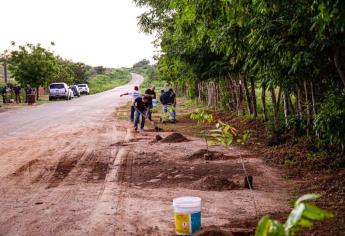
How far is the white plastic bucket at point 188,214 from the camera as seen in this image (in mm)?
5242

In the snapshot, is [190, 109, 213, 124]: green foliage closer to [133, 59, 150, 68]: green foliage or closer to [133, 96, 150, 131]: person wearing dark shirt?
[133, 96, 150, 131]: person wearing dark shirt

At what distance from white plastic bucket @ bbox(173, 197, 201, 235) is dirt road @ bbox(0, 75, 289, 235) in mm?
499

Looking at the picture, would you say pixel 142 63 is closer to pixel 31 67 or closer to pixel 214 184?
pixel 31 67

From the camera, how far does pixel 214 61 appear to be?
1717 centimetres

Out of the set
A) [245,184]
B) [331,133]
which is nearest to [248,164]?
[245,184]

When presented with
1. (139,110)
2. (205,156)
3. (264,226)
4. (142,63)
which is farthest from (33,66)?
(142,63)

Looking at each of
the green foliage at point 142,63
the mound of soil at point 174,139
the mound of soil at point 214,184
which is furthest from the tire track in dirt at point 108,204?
the green foliage at point 142,63

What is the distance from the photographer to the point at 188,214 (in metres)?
5.25

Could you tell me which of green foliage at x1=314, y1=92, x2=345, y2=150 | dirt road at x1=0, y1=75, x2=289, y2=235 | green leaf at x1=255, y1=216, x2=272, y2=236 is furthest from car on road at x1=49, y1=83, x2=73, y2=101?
green leaf at x1=255, y1=216, x2=272, y2=236

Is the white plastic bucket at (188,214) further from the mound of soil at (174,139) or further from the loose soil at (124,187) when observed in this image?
the mound of soil at (174,139)

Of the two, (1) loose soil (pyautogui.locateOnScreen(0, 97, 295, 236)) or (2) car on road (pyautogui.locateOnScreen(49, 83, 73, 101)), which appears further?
(2) car on road (pyautogui.locateOnScreen(49, 83, 73, 101))

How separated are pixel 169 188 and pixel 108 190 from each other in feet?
3.52

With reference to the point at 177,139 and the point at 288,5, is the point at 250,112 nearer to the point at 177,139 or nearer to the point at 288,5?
the point at 177,139

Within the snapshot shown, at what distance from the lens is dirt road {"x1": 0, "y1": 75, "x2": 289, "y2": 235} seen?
20.2ft
